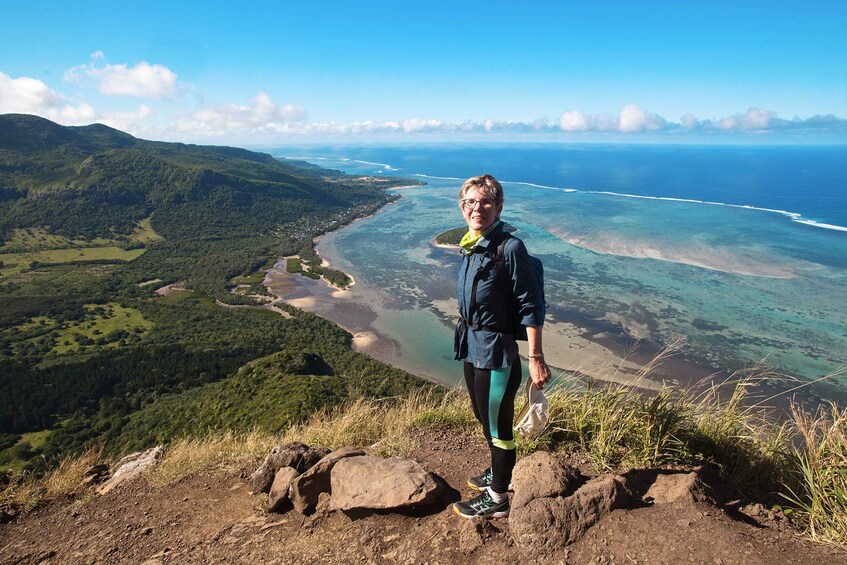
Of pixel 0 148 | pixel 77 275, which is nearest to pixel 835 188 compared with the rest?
pixel 77 275

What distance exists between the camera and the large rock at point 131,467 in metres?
4.54

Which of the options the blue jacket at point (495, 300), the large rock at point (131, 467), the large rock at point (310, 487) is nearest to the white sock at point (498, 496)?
the blue jacket at point (495, 300)

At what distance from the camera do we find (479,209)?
262 cm

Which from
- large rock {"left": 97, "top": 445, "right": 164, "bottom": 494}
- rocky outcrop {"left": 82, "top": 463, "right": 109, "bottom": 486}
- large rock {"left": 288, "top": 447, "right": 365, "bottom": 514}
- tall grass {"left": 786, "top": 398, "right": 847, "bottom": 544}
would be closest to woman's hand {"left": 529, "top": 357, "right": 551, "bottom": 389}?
tall grass {"left": 786, "top": 398, "right": 847, "bottom": 544}

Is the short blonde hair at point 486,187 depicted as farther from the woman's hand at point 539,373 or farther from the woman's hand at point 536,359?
the woman's hand at point 539,373

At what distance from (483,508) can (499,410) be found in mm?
637

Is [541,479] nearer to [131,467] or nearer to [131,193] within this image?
[131,467]

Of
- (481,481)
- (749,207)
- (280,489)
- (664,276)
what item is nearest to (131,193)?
(664,276)

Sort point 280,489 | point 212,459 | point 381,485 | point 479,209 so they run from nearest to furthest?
point 479,209
point 381,485
point 280,489
point 212,459

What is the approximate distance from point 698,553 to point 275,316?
44.4 metres

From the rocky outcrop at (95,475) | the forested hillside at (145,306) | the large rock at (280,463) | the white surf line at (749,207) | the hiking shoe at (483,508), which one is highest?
the hiking shoe at (483,508)

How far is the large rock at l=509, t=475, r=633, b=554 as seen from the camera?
97.0 inches

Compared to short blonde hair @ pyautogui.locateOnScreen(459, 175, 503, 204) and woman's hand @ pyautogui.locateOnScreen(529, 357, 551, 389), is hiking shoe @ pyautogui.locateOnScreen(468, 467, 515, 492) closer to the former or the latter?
woman's hand @ pyautogui.locateOnScreen(529, 357, 551, 389)

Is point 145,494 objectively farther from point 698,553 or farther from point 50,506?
point 698,553
